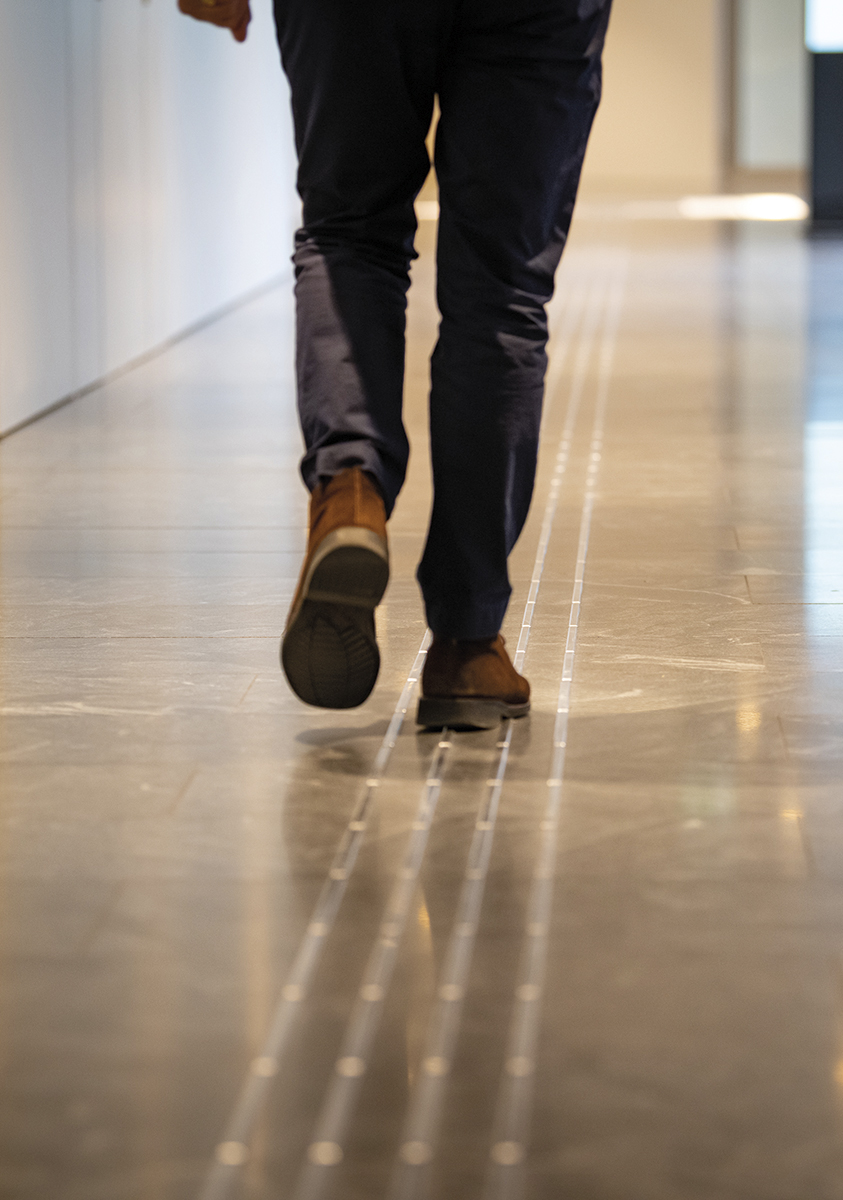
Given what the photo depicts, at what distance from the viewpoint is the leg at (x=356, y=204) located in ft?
4.64

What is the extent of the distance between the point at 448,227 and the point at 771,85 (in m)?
16.2

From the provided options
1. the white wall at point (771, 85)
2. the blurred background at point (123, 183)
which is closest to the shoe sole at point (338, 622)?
the blurred background at point (123, 183)

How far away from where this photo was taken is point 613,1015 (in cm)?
101

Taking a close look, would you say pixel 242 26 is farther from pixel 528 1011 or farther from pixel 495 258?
pixel 528 1011

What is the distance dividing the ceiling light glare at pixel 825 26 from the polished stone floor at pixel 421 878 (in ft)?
25.7

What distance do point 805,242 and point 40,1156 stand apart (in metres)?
7.77

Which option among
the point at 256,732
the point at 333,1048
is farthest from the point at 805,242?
the point at 333,1048

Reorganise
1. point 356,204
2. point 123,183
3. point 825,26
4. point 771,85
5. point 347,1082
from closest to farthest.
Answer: point 347,1082 < point 356,204 < point 123,183 < point 825,26 < point 771,85

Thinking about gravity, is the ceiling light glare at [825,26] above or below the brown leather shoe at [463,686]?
above

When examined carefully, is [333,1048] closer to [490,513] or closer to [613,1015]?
[613,1015]

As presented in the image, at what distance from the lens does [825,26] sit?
32.0 feet

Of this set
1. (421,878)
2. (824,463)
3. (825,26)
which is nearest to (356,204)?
(421,878)

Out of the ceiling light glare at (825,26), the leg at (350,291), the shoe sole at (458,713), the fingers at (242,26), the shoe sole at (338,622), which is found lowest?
the shoe sole at (458,713)

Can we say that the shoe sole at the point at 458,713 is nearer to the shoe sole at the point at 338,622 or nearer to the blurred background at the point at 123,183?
the shoe sole at the point at 338,622
